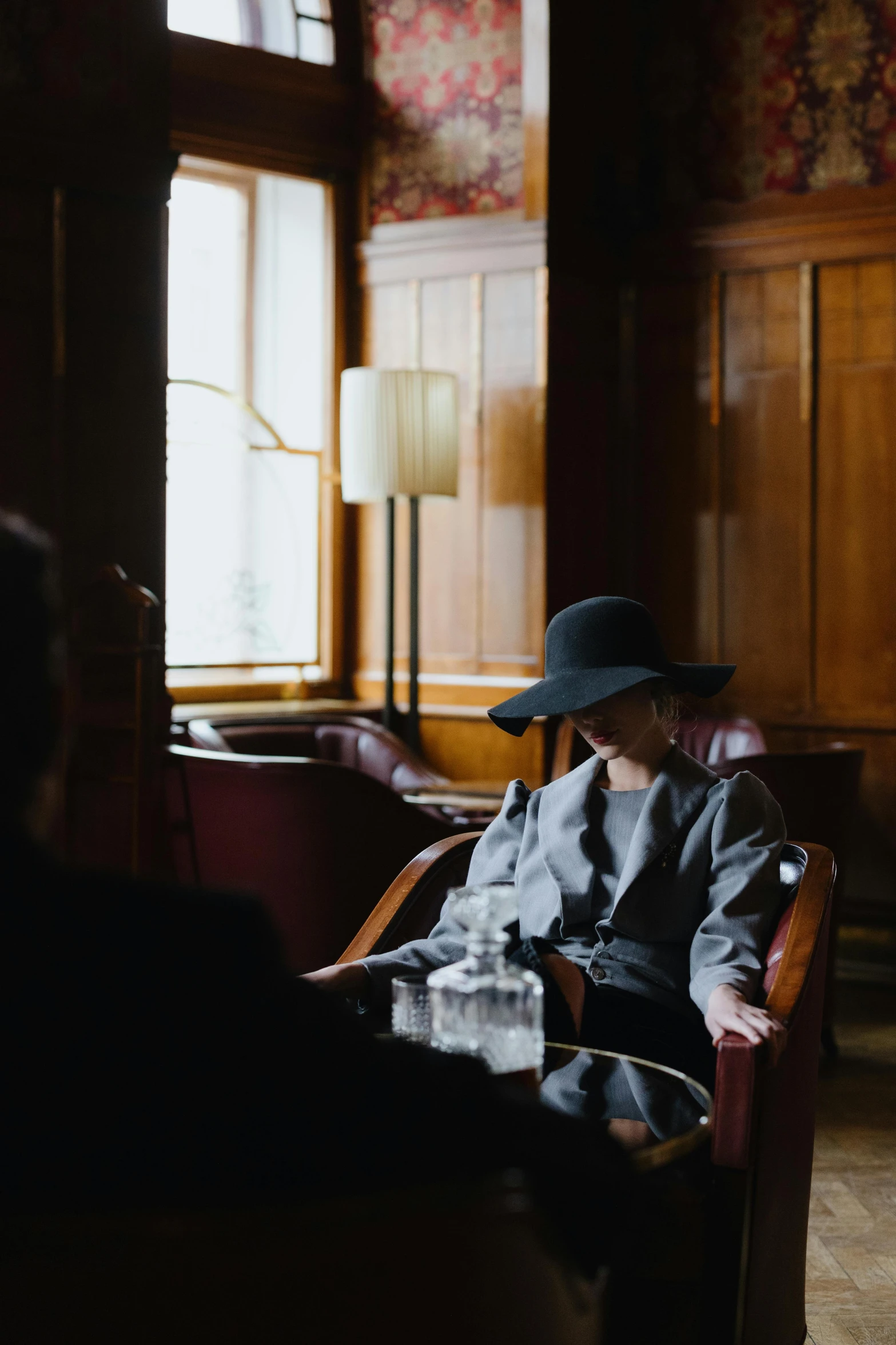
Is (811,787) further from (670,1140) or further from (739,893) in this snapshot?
(670,1140)

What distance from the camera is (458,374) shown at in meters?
5.59

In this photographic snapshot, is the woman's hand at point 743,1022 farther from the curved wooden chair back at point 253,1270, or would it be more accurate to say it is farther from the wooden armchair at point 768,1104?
the curved wooden chair back at point 253,1270

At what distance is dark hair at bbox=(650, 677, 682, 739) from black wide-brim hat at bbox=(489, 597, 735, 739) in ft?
0.06

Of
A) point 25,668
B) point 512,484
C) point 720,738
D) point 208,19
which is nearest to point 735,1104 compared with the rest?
point 25,668

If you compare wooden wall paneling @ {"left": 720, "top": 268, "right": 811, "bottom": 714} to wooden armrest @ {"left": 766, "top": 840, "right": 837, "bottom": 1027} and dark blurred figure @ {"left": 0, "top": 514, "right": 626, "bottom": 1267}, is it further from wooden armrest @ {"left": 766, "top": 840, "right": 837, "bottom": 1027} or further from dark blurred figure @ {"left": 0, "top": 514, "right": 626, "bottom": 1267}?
dark blurred figure @ {"left": 0, "top": 514, "right": 626, "bottom": 1267}

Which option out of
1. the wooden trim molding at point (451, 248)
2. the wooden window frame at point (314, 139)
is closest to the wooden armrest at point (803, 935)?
the wooden window frame at point (314, 139)

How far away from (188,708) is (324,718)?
0.58m

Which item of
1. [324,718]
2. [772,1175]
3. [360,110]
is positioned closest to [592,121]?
[360,110]

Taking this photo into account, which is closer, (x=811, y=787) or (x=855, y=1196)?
(x=855, y=1196)

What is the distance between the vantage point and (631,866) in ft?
7.06

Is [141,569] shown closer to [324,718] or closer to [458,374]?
[324,718]

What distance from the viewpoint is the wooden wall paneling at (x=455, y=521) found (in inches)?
219

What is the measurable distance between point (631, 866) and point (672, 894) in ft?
0.25

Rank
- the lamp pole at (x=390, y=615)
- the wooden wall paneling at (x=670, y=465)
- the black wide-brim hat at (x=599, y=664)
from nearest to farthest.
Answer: the black wide-brim hat at (x=599, y=664), the lamp pole at (x=390, y=615), the wooden wall paneling at (x=670, y=465)
